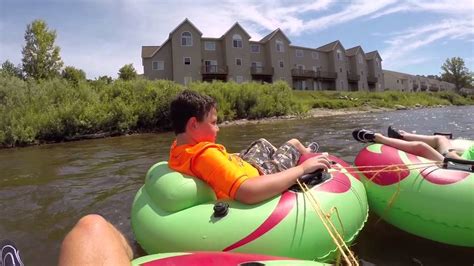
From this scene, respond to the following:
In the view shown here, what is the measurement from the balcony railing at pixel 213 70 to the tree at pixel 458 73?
191 ft

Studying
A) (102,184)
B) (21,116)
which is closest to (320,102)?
(21,116)

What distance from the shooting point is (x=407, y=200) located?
11.2 ft

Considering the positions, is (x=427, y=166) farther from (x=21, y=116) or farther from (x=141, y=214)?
(x=21, y=116)

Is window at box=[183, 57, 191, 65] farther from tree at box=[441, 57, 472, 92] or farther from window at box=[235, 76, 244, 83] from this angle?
tree at box=[441, 57, 472, 92]

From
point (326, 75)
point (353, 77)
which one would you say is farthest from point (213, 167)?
point (353, 77)

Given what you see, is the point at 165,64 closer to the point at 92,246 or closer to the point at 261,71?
the point at 261,71

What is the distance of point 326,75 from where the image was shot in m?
48.9

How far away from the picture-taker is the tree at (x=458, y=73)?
249 ft

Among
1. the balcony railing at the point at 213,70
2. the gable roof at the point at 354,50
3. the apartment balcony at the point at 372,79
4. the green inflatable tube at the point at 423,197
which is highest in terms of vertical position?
the gable roof at the point at 354,50

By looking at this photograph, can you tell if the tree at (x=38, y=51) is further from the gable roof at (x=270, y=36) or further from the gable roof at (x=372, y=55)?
the gable roof at (x=372, y=55)

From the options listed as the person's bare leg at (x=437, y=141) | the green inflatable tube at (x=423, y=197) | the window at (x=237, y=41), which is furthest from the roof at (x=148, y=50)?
the green inflatable tube at (x=423, y=197)

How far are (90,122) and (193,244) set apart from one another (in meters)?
18.1

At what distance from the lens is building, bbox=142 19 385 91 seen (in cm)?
3712

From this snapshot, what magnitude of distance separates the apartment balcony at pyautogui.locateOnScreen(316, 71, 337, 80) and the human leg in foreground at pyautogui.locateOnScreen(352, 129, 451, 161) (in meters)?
44.1
